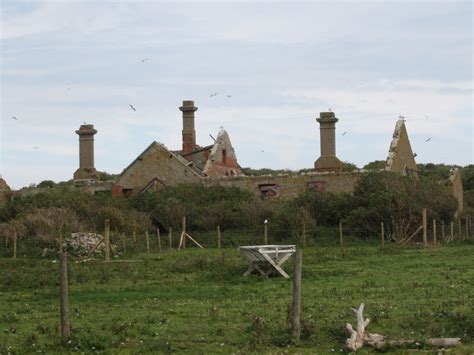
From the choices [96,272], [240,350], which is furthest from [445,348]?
[96,272]

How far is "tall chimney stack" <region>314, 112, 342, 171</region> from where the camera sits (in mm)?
58688

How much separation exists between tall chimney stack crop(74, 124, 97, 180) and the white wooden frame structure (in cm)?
3889

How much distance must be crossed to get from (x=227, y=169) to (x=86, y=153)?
10682 millimetres

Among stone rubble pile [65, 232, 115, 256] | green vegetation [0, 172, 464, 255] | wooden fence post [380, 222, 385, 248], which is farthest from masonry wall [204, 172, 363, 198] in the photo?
stone rubble pile [65, 232, 115, 256]

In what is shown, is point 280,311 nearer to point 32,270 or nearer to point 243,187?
point 32,270

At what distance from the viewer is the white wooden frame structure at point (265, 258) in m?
27.3

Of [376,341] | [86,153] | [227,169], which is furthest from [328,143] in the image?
Result: [376,341]

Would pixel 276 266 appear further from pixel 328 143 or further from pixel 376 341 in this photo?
pixel 328 143

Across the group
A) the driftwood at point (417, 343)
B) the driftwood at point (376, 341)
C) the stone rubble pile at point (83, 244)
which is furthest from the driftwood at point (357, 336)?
the stone rubble pile at point (83, 244)

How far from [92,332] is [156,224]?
111 ft

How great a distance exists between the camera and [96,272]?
30.3 meters

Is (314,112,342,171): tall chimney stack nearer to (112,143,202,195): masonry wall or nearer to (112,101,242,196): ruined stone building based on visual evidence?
(112,101,242,196): ruined stone building

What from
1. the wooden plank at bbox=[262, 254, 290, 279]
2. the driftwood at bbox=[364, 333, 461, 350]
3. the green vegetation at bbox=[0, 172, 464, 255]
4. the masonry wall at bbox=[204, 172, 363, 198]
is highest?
the masonry wall at bbox=[204, 172, 363, 198]

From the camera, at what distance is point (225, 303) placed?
21500 mm
